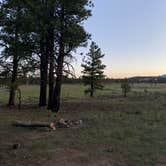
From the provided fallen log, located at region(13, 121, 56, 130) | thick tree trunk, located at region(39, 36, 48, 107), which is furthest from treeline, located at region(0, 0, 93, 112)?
fallen log, located at region(13, 121, 56, 130)

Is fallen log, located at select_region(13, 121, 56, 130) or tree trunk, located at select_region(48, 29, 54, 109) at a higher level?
tree trunk, located at select_region(48, 29, 54, 109)

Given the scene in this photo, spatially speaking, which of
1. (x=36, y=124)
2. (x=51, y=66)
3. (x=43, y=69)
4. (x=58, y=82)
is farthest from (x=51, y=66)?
(x=36, y=124)

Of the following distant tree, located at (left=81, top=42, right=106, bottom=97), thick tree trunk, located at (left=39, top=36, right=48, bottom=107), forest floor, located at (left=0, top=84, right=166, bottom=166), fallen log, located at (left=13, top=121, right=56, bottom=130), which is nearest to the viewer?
forest floor, located at (left=0, top=84, right=166, bottom=166)

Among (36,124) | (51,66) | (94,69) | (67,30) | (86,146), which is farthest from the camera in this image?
(94,69)

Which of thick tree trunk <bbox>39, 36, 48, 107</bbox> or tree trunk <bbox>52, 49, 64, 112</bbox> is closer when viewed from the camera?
tree trunk <bbox>52, 49, 64, 112</bbox>

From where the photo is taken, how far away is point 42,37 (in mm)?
19781

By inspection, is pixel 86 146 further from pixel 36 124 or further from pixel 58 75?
pixel 58 75

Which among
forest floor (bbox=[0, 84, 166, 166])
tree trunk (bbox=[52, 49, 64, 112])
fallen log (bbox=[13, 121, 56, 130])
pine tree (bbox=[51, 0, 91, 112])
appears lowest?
forest floor (bbox=[0, 84, 166, 166])

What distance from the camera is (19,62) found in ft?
72.6

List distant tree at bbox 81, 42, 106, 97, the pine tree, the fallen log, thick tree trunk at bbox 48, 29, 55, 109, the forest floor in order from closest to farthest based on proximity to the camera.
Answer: the forest floor
the fallen log
the pine tree
thick tree trunk at bbox 48, 29, 55, 109
distant tree at bbox 81, 42, 106, 97

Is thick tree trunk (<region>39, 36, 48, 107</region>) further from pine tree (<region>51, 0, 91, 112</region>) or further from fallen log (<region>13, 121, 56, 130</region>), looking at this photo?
fallen log (<region>13, 121, 56, 130</region>)

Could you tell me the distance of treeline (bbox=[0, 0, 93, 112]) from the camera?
18.3 metres

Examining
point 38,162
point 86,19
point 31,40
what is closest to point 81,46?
point 86,19

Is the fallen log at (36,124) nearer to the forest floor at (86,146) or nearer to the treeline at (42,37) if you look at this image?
the forest floor at (86,146)
